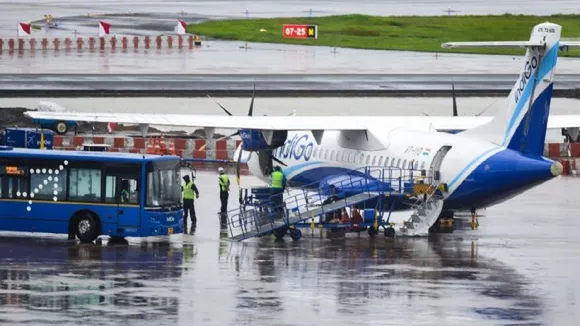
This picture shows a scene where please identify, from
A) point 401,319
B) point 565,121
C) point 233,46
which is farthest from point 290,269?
point 233,46

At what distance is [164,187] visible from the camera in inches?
1526

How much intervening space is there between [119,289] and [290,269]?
531 cm

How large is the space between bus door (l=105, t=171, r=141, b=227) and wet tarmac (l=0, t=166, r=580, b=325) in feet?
2.63

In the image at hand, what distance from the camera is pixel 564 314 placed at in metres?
28.5

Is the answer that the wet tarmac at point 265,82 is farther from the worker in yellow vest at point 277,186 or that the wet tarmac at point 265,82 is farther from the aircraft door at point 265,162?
the worker in yellow vest at point 277,186

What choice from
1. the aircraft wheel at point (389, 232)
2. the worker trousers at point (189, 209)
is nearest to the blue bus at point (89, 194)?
the worker trousers at point (189, 209)

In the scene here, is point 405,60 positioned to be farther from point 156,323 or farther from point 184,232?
point 156,323

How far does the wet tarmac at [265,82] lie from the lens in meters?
79.4

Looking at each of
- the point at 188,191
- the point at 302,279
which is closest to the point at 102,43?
the point at 188,191

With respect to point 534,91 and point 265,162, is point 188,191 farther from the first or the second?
point 534,91

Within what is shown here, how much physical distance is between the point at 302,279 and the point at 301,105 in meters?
40.8

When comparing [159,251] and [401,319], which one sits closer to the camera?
[401,319]

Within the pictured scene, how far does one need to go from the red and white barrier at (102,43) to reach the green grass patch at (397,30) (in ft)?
24.8

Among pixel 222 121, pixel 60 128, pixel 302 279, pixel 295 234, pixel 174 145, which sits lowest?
pixel 302 279
